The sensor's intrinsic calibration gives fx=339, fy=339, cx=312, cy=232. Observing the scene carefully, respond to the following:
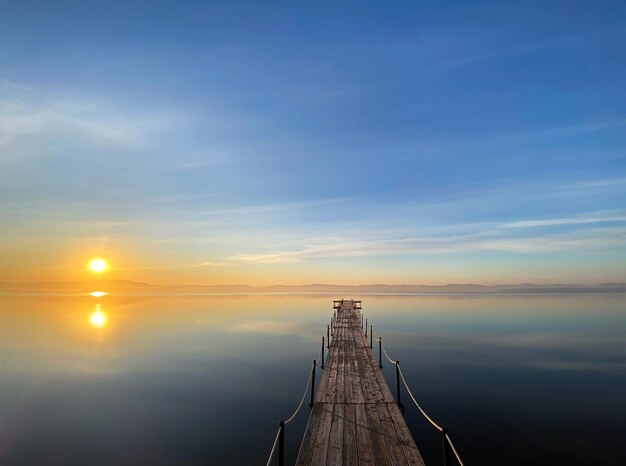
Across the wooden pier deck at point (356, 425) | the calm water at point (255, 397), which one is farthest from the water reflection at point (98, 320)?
the wooden pier deck at point (356, 425)

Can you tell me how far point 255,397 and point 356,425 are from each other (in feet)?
42.4

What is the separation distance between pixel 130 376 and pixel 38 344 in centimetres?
2484

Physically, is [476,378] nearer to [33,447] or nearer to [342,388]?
[342,388]

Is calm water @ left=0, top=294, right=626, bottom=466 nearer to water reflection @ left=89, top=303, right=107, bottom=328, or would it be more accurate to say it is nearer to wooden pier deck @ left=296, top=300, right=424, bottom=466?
wooden pier deck @ left=296, top=300, right=424, bottom=466

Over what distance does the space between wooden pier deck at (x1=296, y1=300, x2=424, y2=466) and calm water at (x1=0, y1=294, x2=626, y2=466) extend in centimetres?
327

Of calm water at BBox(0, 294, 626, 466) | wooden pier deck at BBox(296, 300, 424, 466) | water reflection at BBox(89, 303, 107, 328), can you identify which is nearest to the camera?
wooden pier deck at BBox(296, 300, 424, 466)

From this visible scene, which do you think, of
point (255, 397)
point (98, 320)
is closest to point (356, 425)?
point (255, 397)

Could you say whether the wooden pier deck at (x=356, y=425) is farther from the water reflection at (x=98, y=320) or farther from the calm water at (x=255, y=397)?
the water reflection at (x=98, y=320)

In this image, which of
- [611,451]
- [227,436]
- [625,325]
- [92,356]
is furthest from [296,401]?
[625,325]

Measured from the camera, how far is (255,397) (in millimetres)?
22297

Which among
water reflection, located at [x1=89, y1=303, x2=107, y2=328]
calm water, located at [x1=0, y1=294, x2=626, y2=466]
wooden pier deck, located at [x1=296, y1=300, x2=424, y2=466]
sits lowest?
water reflection, located at [x1=89, y1=303, x2=107, y2=328]

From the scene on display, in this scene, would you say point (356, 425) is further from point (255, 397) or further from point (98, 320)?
point (98, 320)

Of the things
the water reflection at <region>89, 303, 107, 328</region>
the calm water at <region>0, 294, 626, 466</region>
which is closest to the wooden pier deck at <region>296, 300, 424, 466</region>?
the calm water at <region>0, 294, 626, 466</region>

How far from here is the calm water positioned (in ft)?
49.8
